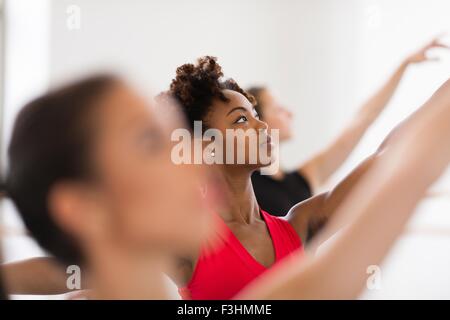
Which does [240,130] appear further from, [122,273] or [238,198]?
[122,273]

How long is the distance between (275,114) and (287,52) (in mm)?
110

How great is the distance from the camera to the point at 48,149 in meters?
0.32

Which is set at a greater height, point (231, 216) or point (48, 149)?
point (48, 149)

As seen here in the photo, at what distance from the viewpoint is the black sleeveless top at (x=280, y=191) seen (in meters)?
0.77

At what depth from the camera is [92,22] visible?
0.74 metres

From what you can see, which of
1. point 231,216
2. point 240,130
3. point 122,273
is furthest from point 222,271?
point 122,273

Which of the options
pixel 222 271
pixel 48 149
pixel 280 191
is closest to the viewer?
pixel 48 149

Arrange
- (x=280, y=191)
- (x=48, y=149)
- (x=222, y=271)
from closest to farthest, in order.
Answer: (x=48, y=149) < (x=222, y=271) < (x=280, y=191)

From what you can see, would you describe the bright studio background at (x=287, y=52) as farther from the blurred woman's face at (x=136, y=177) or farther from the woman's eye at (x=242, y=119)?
the blurred woman's face at (x=136, y=177)

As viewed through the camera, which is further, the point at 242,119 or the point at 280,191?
the point at 280,191

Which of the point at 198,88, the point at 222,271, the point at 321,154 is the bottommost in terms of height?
the point at 222,271

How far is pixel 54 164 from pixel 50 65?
46 cm

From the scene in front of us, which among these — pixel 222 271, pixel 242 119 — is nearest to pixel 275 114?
pixel 242 119

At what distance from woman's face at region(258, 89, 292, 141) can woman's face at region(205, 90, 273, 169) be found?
0.14 m
